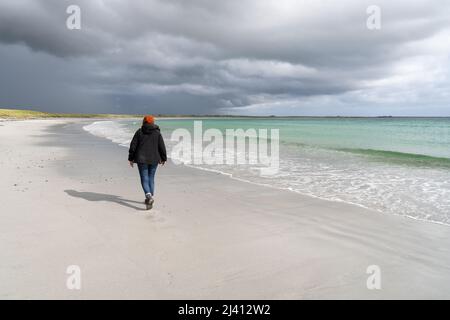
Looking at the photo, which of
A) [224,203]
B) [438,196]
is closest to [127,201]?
[224,203]

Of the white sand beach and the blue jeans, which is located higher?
the blue jeans

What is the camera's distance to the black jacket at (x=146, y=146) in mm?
7082

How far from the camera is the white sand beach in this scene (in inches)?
149

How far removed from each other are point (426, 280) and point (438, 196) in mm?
6061

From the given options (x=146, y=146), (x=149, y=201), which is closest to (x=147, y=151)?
(x=146, y=146)

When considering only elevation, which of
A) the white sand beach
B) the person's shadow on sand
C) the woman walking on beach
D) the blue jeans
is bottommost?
the white sand beach

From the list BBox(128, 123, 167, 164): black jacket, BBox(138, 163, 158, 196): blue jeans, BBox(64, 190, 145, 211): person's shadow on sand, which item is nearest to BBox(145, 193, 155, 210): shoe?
BBox(138, 163, 158, 196): blue jeans

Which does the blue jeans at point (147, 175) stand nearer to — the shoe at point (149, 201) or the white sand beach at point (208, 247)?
Answer: the shoe at point (149, 201)

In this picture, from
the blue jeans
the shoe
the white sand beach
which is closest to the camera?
the white sand beach

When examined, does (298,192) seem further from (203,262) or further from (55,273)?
(55,273)

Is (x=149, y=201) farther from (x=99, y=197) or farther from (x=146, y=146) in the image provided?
(x=99, y=197)

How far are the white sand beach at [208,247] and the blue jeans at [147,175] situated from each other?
49 centimetres

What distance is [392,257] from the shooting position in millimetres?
4762

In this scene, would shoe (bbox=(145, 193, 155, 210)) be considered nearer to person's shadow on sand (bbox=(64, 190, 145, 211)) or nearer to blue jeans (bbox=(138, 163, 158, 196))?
blue jeans (bbox=(138, 163, 158, 196))
